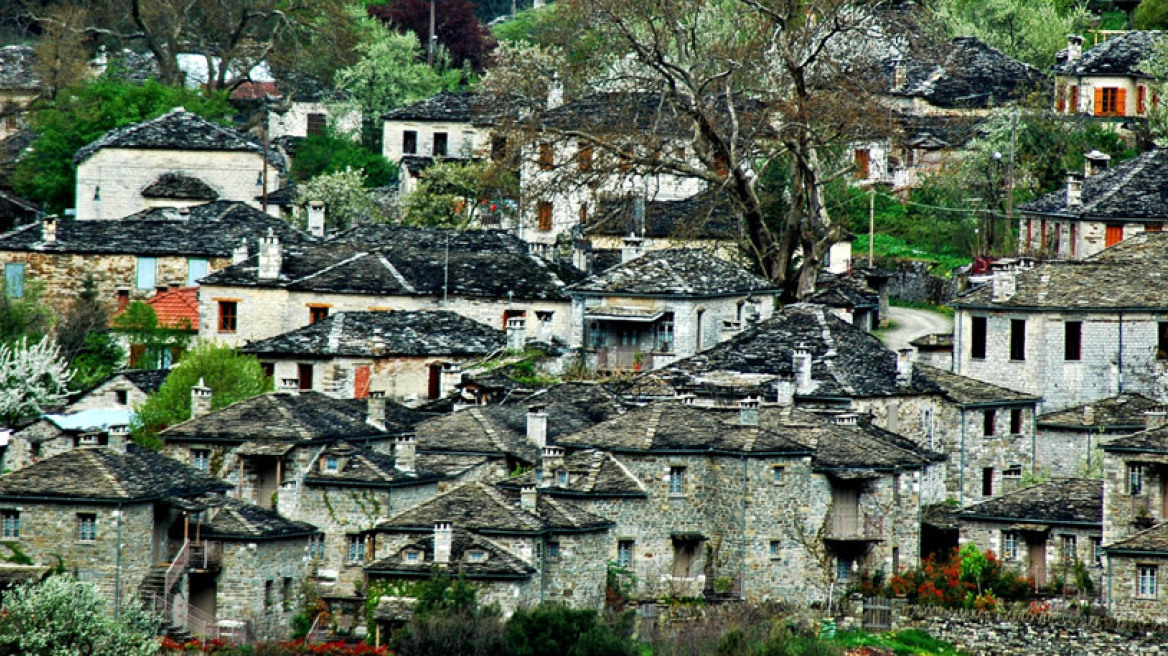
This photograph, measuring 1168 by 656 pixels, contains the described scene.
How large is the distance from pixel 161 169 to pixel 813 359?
124ft

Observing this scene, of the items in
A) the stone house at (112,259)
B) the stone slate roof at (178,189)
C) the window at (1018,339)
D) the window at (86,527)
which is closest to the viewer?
the window at (86,527)

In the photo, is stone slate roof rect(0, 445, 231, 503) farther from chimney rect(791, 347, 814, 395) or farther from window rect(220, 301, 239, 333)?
window rect(220, 301, 239, 333)

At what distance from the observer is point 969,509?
7631 cm

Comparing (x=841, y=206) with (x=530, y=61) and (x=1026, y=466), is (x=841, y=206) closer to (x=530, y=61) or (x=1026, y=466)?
(x=530, y=61)

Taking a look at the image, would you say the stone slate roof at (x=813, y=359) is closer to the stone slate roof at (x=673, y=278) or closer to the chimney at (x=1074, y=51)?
the stone slate roof at (x=673, y=278)

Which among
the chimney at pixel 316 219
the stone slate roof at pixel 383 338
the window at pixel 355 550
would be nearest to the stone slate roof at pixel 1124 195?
the stone slate roof at pixel 383 338

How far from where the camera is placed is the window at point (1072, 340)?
3349 inches

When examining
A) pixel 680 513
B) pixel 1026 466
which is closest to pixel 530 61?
pixel 1026 466

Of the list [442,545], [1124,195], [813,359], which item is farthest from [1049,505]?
[1124,195]

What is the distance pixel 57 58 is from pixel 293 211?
20.1 metres

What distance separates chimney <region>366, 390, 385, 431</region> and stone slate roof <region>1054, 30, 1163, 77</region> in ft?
145

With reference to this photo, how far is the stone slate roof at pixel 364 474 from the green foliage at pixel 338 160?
4858 centimetres

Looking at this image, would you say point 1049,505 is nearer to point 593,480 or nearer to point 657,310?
point 593,480

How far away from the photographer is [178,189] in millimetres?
112375
